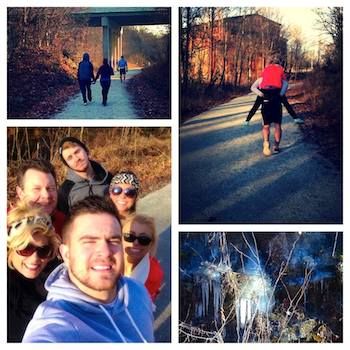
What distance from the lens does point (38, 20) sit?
2719 millimetres

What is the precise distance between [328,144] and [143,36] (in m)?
0.97

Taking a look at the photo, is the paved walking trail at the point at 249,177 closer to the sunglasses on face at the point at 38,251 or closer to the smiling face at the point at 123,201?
the smiling face at the point at 123,201

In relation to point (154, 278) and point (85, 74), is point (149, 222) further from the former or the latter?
point (85, 74)

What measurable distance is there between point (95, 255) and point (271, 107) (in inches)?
40.5

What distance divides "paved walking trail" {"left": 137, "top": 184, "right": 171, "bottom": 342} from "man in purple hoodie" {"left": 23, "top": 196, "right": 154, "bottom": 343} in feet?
0.19

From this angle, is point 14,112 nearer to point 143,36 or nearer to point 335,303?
point 143,36

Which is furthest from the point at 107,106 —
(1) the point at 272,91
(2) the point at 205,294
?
(2) the point at 205,294

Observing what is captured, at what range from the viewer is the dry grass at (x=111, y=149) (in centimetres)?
267

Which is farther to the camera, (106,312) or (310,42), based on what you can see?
(310,42)

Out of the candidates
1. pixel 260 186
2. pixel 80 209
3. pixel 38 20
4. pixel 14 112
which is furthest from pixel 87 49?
pixel 260 186

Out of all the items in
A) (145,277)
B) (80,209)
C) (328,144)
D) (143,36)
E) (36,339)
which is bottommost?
(36,339)

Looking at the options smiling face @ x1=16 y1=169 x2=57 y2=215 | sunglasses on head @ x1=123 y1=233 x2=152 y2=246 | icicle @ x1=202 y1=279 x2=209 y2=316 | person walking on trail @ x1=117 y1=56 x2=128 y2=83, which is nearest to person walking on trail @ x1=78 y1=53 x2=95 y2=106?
person walking on trail @ x1=117 y1=56 x2=128 y2=83

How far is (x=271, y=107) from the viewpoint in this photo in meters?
2.76

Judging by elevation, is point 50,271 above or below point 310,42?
below
